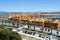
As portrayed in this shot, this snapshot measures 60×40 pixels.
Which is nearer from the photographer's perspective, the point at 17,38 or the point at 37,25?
the point at 17,38

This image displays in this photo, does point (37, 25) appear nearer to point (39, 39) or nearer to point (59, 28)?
point (59, 28)

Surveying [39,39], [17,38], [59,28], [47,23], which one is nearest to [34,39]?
[39,39]

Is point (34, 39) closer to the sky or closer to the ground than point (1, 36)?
closer to the ground

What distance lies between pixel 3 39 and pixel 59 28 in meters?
25.1

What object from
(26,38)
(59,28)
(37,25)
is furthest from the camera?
(37,25)

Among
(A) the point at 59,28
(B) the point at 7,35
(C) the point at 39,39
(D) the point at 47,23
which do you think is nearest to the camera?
(B) the point at 7,35

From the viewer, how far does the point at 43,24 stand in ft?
144

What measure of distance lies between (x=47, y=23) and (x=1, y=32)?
28.0 m

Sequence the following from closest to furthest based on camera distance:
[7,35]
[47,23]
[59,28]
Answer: [7,35]
[59,28]
[47,23]

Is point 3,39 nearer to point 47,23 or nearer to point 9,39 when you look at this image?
point 9,39

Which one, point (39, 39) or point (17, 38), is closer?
point (17, 38)

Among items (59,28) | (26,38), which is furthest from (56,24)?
(26,38)

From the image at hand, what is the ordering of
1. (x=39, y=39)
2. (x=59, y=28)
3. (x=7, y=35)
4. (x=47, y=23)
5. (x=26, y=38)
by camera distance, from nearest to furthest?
(x=7, y=35)
(x=39, y=39)
(x=26, y=38)
(x=59, y=28)
(x=47, y=23)

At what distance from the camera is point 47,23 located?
4266 cm
